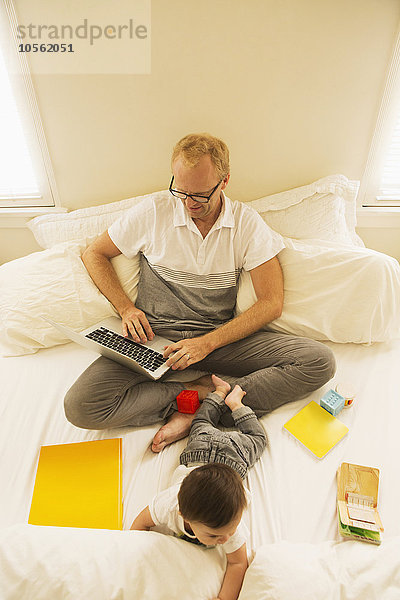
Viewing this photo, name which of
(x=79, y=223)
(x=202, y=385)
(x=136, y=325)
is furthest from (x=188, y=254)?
(x=79, y=223)

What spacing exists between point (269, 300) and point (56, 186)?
4.00ft

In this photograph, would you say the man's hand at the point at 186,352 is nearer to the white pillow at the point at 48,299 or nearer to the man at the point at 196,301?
the man at the point at 196,301

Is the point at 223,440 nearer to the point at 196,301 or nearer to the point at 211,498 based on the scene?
the point at 211,498

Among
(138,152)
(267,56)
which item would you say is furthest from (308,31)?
(138,152)

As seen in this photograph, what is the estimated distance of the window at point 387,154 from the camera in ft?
4.64

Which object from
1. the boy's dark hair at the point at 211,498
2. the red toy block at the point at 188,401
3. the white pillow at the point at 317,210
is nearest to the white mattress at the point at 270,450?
the red toy block at the point at 188,401

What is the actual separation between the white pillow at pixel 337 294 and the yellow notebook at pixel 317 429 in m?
0.36

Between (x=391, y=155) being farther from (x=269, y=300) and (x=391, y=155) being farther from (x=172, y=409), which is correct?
(x=172, y=409)

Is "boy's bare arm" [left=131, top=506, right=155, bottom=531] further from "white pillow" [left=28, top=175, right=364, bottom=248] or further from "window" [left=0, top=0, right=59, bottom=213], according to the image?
"window" [left=0, top=0, right=59, bottom=213]

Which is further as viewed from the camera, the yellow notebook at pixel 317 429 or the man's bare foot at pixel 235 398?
the man's bare foot at pixel 235 398

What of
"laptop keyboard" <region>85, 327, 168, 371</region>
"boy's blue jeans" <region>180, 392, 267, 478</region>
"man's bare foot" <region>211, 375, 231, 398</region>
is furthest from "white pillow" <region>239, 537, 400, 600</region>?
"laptop keyboard" <region>85, 327, 168, 371</region>

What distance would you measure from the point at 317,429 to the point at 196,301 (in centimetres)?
65

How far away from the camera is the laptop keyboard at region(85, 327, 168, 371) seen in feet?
4.06

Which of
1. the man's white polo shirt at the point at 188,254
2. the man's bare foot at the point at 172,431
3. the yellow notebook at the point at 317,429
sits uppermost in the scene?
the man's white polo shirt at the point at 188,254
